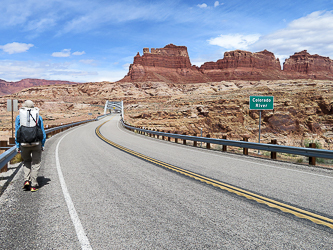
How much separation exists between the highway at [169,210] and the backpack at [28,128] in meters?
1.30

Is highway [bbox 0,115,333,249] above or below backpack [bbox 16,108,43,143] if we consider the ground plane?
below

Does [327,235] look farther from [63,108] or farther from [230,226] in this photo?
[63,108]

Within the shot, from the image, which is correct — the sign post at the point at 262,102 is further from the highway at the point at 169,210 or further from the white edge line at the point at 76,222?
the white edge line at the point at 76,222

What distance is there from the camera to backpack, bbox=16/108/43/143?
539 centimetres

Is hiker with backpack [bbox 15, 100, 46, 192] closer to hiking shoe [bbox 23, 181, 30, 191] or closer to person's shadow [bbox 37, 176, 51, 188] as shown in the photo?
hiking shoe [bbox 23, 181, 30, 191]

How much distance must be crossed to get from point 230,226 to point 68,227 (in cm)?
255

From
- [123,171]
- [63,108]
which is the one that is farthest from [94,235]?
[63,108]

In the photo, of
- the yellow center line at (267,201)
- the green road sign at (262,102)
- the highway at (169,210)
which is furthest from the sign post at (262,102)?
the yellow center line at (267,201)

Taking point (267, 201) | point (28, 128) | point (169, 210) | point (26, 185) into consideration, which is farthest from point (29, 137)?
point (267, 201)

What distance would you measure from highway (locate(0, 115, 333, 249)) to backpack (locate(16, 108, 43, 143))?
4.27 feet

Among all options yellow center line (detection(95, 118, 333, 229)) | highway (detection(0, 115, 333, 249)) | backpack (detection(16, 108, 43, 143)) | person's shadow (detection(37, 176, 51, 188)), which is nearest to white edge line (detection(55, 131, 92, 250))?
highway (detection(0, 115, 333, 249))

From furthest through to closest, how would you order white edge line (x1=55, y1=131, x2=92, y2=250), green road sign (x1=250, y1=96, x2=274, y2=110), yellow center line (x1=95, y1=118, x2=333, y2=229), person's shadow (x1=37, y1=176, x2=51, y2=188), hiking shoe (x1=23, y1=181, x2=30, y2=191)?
green road sign (x1=250, y1=96, x2=274, y2=110) → person's shadow (x1=37, y1=176, x2=51, y2=188) → hiking shoe (x1=23, y1=181, x2=30, y2=191) → yellow center line (x1=95, y1=118, x2=333, y2=229) → white edge line (x1=55, y1=131, x2=92, y2=250)

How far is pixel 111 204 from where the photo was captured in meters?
4.71

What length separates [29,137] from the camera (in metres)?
5.41
